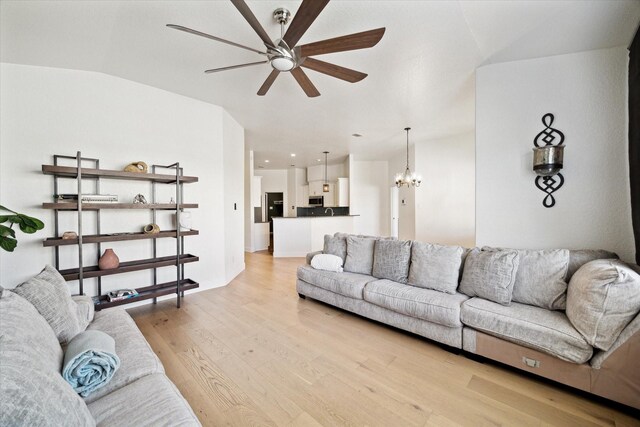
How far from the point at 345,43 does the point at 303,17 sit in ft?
1.21

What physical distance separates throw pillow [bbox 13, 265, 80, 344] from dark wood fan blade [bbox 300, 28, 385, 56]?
7.65 ft

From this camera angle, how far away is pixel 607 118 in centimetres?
230

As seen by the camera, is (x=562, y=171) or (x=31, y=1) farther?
(x=562, y=171)

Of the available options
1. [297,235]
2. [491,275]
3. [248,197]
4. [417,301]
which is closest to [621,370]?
[491,275]

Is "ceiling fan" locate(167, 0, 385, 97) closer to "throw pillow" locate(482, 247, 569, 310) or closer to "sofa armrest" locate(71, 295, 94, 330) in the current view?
Answer: "sofa armrest" locate(71, 295, 94, 330)

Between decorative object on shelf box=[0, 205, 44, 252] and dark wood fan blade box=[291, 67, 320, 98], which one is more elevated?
dark wood fan blade box=[291, 67, 320, 98]

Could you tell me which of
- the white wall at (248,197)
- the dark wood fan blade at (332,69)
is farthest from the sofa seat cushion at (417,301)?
the white wall at (248,197)

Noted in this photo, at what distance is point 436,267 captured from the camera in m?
2.54

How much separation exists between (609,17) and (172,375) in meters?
4.39

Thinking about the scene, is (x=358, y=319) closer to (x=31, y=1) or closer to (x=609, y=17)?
(x=609, y=17)

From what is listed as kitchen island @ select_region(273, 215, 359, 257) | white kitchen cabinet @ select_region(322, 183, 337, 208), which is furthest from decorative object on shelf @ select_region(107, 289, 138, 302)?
white kitchen cabinet @ select_region(322, 183, 337, 208)

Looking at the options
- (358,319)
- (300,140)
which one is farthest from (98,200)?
(300,140)

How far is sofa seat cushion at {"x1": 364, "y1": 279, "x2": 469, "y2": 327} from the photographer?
2.16m

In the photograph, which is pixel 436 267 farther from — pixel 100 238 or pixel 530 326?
pixel 100 238
